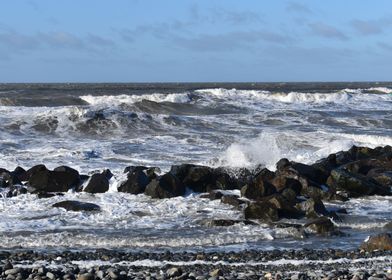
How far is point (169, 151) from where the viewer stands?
21.1m

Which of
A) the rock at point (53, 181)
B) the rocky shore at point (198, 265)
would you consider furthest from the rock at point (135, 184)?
the rocky shore at point (198, 265)

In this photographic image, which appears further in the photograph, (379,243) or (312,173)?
(312,173)

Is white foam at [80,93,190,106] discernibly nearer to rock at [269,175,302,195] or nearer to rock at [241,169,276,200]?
rock at [269,175,302,195]

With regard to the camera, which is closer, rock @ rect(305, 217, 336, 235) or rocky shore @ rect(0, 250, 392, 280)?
rocky shore @ rect(0, 250, 392, 280)

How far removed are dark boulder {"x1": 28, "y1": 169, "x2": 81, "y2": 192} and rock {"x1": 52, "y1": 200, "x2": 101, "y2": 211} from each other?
131cm

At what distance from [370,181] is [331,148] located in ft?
20.7

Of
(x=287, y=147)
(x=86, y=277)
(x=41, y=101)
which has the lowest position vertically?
(x=287, y=147)

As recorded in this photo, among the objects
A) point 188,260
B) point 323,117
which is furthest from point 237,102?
point 188,260

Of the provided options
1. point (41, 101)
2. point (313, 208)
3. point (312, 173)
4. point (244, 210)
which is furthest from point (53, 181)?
point (41, 101)

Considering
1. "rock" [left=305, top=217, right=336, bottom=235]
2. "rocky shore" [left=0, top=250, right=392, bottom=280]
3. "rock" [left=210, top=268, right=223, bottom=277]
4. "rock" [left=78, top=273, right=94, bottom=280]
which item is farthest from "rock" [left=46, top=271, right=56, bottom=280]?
"rock" [left=305, top=217, right=336, bottom=235]

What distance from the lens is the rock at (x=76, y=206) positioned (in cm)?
1212

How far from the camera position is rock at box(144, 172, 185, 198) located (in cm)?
1312

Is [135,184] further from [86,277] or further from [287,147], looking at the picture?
[287,147]

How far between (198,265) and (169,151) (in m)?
12.6
